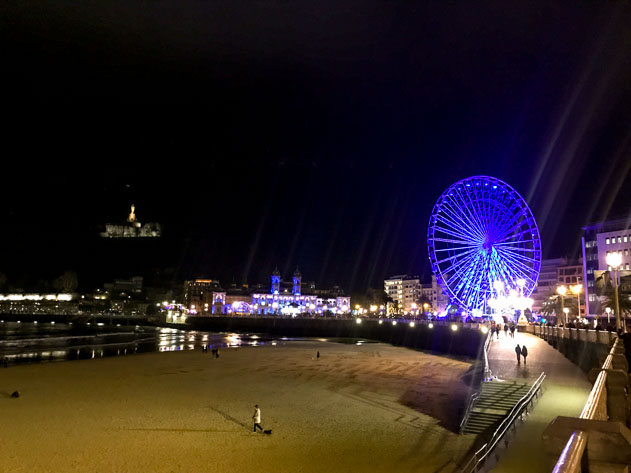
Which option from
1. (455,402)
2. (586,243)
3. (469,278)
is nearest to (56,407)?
(455,402)

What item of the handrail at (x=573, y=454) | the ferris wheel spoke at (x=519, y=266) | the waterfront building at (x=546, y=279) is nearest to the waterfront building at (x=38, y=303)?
the waterfront building at (x=546, y=279)

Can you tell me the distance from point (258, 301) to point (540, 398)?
499 ft

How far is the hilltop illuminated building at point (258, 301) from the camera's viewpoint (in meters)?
163

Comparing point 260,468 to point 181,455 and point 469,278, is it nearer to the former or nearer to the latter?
point 181,455

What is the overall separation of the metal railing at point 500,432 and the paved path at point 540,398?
278mm

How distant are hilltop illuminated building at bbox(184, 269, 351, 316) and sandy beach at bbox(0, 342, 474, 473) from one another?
12631 centimetres

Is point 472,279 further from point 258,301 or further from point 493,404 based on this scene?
point 258,301

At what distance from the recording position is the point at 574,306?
75812 mm

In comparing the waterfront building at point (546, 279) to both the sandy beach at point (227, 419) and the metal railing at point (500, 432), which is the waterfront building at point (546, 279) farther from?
the metal railing at point (500, 432)

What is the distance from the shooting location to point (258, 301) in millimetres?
165875

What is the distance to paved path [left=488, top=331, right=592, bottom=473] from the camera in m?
11.4

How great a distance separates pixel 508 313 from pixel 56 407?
5526 centimetres

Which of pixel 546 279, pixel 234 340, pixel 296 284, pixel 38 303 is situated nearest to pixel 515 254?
pixel 234 340

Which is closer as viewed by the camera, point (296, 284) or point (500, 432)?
point (500, 432)
